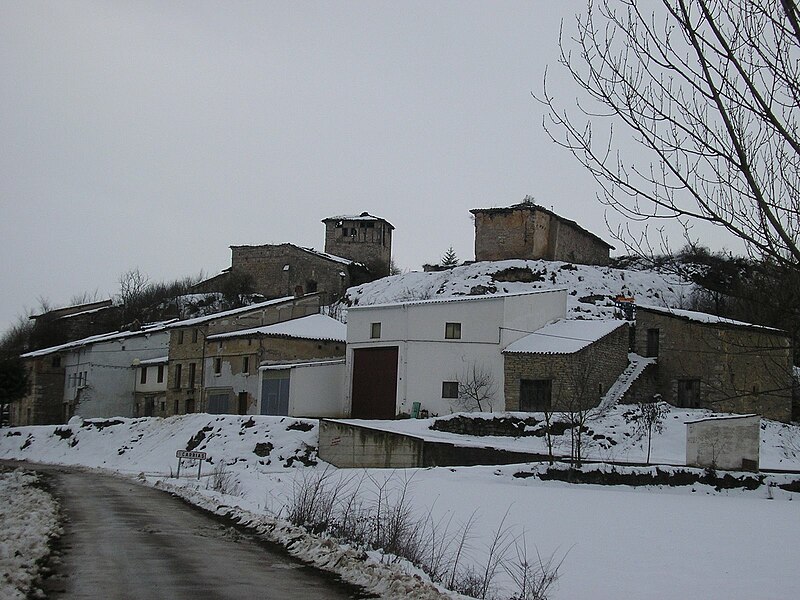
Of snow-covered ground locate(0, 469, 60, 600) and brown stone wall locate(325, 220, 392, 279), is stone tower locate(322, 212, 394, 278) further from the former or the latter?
snow-covered ground locate(0, 469, 60, 600)

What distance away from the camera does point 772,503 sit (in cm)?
2005

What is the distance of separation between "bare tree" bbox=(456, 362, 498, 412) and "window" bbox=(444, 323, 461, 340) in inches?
68.9

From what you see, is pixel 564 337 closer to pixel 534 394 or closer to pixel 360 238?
pixel 534 394

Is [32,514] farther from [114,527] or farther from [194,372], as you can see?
[194,372]

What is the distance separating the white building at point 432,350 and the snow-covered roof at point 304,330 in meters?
6.43

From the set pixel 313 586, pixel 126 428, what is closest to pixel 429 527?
pixel 313 586

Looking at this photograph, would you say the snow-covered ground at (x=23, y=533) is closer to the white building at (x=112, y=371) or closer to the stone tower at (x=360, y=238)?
the white building at (x=112, y=371)

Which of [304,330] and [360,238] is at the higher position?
[360,238]

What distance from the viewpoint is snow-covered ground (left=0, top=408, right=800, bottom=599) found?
1166 cm

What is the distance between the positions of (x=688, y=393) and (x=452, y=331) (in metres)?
10.3

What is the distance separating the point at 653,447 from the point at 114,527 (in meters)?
21.5

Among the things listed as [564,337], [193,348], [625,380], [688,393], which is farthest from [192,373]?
[688,393]

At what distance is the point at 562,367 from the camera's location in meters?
36.0

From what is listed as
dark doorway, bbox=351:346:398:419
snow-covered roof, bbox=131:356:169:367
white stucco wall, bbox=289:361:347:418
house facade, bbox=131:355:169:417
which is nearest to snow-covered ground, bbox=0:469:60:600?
dark doorway, bbox=351:346:398:419
